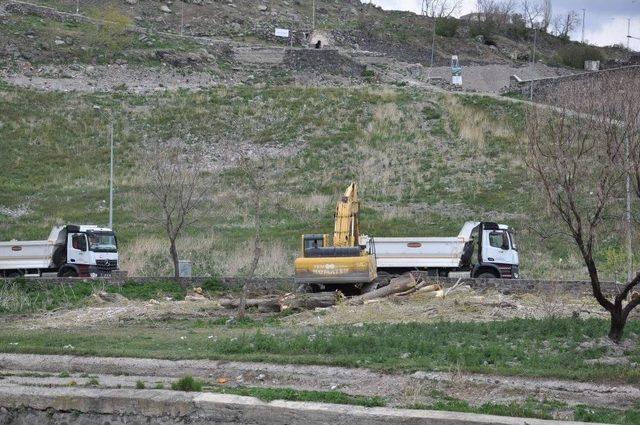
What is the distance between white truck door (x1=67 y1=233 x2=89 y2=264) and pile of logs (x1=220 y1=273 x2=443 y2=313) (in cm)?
1159

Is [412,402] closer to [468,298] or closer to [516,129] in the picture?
[468,298]

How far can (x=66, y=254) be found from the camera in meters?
38.6

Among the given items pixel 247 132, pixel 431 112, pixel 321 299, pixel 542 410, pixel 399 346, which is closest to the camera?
pixel 542 410

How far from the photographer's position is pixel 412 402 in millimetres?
14523

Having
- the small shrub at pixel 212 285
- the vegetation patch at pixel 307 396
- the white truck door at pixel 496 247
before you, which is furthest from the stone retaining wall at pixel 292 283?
the vegetation patch at pixel 307 396

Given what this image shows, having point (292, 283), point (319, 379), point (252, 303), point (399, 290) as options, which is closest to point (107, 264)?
point (292, 283)

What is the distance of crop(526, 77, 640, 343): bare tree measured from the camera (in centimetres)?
1780

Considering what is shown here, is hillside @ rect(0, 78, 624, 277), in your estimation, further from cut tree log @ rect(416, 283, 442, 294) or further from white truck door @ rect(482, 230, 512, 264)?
cut tree log @ rect(416, 283, 442, 294)

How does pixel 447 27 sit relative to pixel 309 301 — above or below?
above

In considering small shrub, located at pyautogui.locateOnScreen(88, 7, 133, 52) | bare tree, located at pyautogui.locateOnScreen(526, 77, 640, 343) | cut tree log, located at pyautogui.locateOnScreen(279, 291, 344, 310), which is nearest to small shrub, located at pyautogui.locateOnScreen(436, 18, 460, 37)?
small shrub, located at pyautogui.locateOnScreen(88, 7, 133, 52)

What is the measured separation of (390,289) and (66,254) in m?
15.8

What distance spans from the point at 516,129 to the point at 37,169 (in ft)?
87.7

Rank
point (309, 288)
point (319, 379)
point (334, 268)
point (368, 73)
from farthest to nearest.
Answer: point (368, 73)
point (309, 288)
point (334, 268)
point (319, 379)

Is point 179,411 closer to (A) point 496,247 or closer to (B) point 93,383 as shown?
(B) point 93,383
